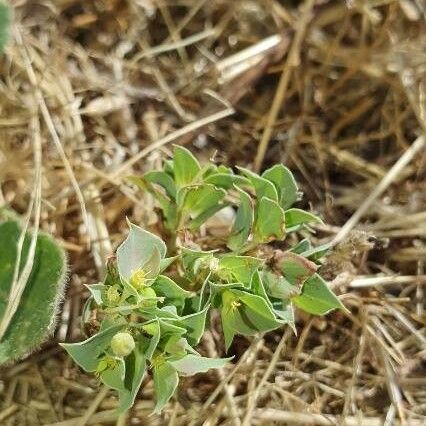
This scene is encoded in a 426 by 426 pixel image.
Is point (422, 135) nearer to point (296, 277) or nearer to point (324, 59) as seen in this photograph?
point (324, 59)

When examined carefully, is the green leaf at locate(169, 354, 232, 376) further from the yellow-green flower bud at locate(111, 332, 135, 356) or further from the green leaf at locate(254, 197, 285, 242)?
the green leaf at locate(254, 197, 285, 242)

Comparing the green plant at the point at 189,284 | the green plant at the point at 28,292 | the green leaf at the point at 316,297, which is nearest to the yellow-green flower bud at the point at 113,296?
the green plant at the point at 189,284

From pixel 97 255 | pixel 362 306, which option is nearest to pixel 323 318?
pixel 362 306

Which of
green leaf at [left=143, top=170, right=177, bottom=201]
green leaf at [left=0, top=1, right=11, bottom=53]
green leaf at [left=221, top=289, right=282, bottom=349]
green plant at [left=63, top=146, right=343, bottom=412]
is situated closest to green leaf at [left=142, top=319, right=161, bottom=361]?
green plant at [left=63, top=146, right=343, bottom=412]

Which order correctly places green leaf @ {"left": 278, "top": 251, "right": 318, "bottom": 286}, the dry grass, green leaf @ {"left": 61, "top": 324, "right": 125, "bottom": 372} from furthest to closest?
1. the dry grass
2. green leaf @ {"left": 278, "top": 251, "right": 318, "bottom": 286}
3. green leaf @ {"left": 61, "top": 324, "right": 125, "bottom": 372}

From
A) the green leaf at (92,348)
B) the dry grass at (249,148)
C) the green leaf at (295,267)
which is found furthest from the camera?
the dry grass at (249,148)

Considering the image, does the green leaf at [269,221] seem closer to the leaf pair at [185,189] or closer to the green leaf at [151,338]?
the leaf pair at [185,189]
